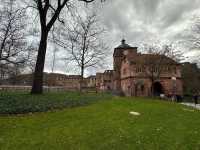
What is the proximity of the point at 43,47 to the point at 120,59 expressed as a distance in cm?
4990

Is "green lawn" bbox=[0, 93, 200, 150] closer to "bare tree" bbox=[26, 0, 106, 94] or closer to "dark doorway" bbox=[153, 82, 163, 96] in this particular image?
"bare tree" bbox=[26, 0, 106, 94]

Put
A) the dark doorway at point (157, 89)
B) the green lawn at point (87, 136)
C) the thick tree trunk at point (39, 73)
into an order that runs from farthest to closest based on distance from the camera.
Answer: the dark doorway at point (157, 89), the thick tree trunk at point (39, 73), the green lawn at point (87, 136)

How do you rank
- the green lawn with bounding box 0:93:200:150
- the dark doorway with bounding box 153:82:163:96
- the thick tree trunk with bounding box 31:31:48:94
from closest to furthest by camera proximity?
the green lawn with bounding box 0:93:200:150
the thick tree trunk with bounding box 31:31:48:94
the dark doorway with bounding box 153:82:163:96

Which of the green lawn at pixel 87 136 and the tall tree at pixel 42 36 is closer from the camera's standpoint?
the green lawn at pixel 87 136

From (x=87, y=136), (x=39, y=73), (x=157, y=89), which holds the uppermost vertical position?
(x=39, y=73)

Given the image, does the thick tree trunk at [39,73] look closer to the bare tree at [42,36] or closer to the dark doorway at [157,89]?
the bare tree at [42,36]

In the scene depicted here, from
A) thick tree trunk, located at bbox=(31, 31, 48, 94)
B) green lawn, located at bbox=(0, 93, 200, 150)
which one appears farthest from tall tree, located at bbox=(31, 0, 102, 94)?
green lawn, located at bbox=(0, 93, 200, 150)

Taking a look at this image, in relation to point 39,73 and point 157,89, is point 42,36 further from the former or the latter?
point 157,89

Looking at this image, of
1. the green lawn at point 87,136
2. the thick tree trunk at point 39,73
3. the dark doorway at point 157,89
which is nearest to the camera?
the green lawn at point 87,136

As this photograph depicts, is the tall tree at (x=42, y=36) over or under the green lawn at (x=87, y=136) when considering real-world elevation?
over

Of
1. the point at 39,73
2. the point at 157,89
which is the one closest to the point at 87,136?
the point at 39,73

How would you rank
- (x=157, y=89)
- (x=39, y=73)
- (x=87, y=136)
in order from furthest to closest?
(x=157, y=89)
(x=39, y=73)
(x=87, y=136)

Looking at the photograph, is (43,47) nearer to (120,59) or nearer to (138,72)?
(138,72)

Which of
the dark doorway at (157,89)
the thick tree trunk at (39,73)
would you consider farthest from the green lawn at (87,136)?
the dark doorway at (157,89)
